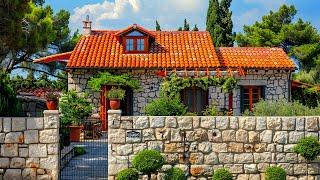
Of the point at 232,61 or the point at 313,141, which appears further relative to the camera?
the point at 232,61

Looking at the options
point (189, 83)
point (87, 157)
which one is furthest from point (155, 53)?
point (87, 157)

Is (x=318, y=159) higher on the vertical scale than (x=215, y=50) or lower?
lower

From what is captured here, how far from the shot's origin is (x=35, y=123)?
9648 millimetres

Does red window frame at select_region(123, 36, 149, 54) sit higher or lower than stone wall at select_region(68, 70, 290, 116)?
higher

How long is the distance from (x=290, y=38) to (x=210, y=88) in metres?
12.9

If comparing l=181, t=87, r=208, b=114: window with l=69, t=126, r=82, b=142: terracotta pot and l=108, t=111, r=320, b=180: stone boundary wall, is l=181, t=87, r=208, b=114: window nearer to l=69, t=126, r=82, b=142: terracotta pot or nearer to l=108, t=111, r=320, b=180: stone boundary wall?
l=69, t=126, r=82, b=142: terracotta pot

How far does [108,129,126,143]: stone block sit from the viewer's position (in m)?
9.73

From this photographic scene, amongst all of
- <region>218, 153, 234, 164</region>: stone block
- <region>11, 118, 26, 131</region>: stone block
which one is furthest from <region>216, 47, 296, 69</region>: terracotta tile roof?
<region>11, 118, 26, 131</region>: stone block

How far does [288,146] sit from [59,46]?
26.6 meters

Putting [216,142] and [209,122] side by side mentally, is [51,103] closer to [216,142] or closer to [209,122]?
[209,122]

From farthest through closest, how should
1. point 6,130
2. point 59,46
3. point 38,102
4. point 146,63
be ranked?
point 59,46 → point 146,63 → point 38,102 → point 6,130

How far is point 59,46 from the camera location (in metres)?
34.2

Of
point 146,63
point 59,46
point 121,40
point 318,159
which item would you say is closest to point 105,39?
point 121,40

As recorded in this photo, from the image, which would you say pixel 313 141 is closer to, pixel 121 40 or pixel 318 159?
pixel 318 159
